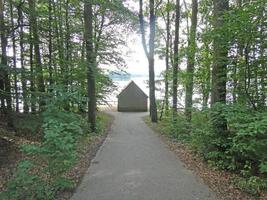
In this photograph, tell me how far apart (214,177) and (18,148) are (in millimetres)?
6058

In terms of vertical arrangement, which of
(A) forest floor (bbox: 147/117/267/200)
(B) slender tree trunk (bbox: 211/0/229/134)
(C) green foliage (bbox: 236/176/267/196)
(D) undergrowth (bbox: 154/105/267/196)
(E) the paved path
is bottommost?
(E) the paved path

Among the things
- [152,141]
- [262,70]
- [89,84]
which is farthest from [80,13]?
[262,70]

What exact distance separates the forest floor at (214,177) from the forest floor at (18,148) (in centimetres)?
287

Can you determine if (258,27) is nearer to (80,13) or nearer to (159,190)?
(159,190)

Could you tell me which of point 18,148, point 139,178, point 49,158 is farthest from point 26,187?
point 18,148

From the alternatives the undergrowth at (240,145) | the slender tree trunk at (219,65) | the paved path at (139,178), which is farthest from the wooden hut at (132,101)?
the slender tree trunk at (219,65)

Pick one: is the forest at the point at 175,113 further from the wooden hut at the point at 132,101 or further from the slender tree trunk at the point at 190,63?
the wooden hut at the point at 132,101

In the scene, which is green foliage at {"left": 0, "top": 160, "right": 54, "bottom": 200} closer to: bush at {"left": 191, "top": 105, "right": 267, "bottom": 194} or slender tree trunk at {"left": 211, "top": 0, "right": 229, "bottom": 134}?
bush at {"left": 191, "top": 105, "right": 267, "bottom": 194}

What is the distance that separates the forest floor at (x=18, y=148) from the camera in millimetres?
7609

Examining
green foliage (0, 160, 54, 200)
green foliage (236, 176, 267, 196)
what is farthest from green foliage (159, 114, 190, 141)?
green foliage (0, 160, 54, 200)

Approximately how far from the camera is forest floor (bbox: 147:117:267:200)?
19.9ft

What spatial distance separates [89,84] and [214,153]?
849 cm

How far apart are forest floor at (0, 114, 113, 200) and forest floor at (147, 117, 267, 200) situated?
2873mm

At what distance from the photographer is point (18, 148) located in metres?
9.90
